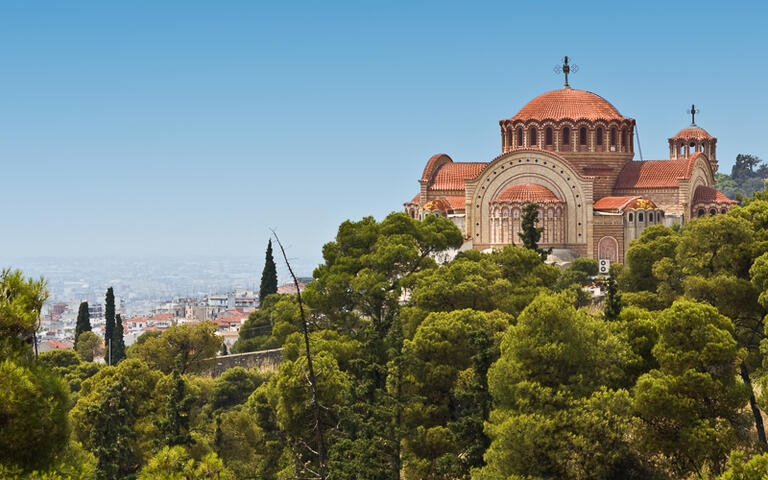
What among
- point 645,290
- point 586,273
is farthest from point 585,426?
point 586,273

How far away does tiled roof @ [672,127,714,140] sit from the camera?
238 feet

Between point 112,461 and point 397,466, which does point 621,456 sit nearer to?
point 397,466

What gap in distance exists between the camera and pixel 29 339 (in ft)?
55.9

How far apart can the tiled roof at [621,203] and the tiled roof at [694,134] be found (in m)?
10.7

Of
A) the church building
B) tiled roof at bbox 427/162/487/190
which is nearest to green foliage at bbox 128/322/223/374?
the church building

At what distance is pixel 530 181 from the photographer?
6488 centimetres

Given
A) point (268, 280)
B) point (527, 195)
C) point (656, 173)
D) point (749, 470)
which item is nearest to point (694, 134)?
point (656, 173)

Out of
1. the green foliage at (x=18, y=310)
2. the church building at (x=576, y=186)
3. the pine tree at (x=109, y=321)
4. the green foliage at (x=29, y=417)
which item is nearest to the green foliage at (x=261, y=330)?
the pine tree at (x=109, y=321)

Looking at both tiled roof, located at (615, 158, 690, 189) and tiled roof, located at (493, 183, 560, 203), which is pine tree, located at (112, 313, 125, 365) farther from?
tiled roof, located at (615, 158, 690, 189)

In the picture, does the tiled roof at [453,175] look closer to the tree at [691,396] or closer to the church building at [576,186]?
the church building at [576,186]

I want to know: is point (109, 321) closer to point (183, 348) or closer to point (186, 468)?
point (183, 348)

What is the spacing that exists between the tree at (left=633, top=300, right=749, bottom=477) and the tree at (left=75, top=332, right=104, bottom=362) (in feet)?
133

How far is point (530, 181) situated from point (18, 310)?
50.6 m

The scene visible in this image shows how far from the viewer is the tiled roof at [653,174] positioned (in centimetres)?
6519
